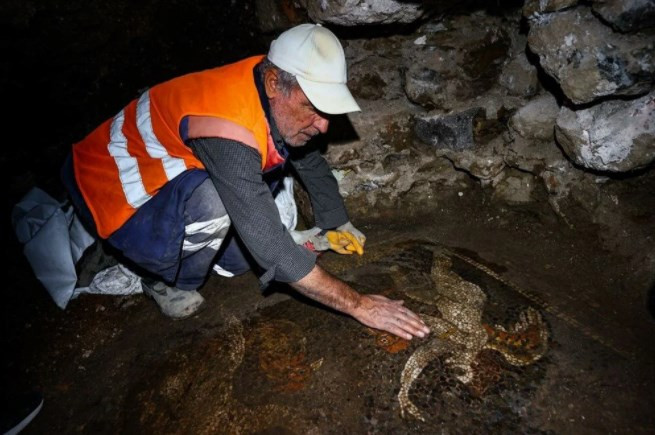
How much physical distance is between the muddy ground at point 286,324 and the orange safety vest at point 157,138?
65 centimetres

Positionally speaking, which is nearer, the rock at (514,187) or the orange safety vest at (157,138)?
the orange safety vest at (157,138)

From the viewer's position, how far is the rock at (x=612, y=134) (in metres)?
1.68

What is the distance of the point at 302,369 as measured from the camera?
5.27 ft

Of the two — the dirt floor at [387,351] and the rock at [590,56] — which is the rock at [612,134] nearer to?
the rock at [590,56]

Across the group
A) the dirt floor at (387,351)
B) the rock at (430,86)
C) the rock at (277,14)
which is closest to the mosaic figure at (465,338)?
the dirt floor at (387,351)

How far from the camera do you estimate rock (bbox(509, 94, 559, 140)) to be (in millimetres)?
2025

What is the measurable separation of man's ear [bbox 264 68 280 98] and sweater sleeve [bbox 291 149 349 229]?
2.02 feet

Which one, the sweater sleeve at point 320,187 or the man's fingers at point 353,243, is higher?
the sweater sleeve at point 320,187

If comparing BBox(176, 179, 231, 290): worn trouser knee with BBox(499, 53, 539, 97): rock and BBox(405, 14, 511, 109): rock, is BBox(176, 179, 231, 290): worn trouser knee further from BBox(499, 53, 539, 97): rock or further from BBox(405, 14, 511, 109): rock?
BBox(499, 53, 539, 97): rock

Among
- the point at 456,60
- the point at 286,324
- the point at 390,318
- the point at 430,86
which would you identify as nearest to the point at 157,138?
the point at 286,324

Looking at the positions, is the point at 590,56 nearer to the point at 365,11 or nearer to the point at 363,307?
the point at 365,11

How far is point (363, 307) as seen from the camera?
5.41 feet

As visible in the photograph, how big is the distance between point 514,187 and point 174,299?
183 cm

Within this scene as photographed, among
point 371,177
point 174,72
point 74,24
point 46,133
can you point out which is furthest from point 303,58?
point 46,133
